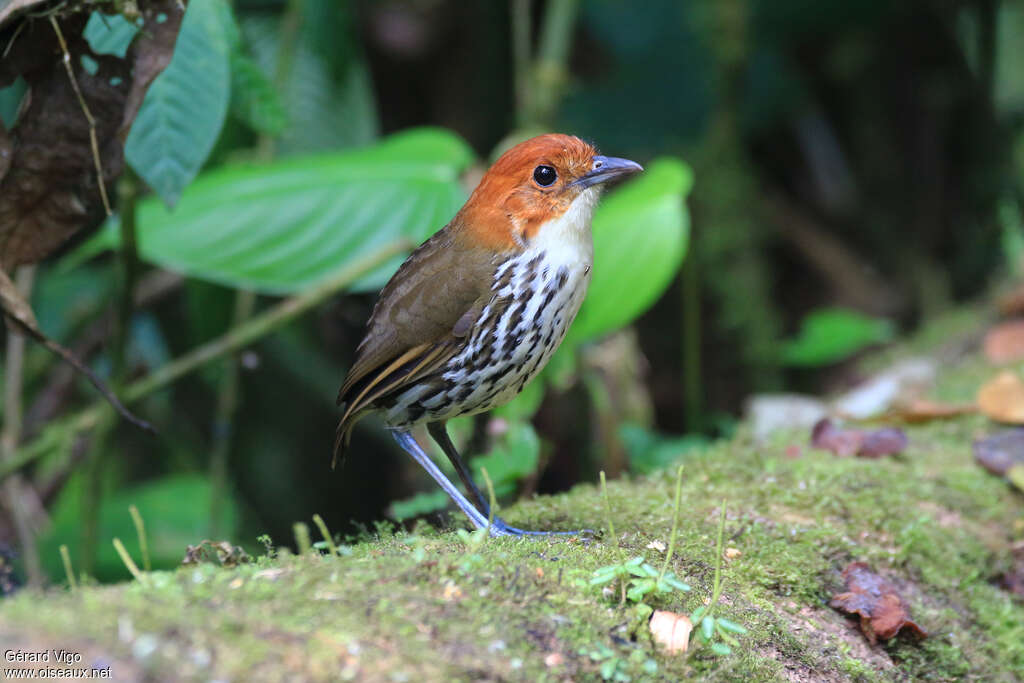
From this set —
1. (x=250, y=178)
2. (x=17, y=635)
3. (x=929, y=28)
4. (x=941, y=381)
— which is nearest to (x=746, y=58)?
(x=929, y=28)

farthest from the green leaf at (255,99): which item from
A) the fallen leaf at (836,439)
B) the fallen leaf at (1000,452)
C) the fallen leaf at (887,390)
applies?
the fallen leaf at (1000,452)

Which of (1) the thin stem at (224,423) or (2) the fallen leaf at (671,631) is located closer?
(2) the fallen leaf at (671,631)

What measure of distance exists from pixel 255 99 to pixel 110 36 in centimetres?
83

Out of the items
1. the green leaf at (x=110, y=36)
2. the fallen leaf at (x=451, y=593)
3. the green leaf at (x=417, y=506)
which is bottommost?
the green leaf at (x=417, y=506)

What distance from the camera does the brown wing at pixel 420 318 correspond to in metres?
2.77

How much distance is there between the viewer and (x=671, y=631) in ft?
6.72

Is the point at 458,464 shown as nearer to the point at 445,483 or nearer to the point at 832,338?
the point at 445,483

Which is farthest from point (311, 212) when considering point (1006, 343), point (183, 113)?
point (1006, 343)

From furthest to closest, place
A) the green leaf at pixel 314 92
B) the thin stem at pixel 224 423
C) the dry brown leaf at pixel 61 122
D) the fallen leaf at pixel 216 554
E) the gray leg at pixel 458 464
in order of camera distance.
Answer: the green leaf at pixel 314 92 < the thin stem at pixel 224 423 < the gray leg at pixel 458 464 < the dry brown leaf at pixel 61 122 < the fallen leaf at pixel 216 554

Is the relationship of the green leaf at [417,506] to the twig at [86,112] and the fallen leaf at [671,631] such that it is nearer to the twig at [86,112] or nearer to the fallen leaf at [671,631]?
the fallen leaf at [671,631]

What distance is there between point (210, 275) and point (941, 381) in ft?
10.5

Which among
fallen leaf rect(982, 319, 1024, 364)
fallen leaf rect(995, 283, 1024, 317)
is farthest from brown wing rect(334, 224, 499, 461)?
fallen leaf rect(995, 283, 1024, 317)

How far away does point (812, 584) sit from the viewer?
2602 millimetres

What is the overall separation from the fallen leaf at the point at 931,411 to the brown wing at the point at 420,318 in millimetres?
2072
